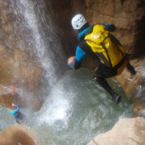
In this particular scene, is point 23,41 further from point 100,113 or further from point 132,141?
point 132,141

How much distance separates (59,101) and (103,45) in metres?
2.88

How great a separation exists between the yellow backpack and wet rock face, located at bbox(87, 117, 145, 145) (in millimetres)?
1128

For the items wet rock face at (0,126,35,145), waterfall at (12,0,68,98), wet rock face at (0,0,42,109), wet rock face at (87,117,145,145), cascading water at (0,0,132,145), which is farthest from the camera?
waterfall at (12,0,68,98)

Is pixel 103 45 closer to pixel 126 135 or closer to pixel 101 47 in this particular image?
pixel 101 47

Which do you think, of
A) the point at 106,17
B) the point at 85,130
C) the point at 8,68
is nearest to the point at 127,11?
the point at 106,17

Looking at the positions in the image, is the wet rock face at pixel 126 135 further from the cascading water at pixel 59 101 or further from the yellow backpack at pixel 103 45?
the cascading water at pixel 59 101

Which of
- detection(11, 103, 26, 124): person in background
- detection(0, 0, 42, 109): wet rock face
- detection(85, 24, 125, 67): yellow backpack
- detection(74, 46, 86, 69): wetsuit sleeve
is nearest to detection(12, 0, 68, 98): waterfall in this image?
detection(0, 0, 42, 109): wet rock face

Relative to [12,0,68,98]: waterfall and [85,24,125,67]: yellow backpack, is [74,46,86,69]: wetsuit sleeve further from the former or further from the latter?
[12,0,68,98]: waterfall

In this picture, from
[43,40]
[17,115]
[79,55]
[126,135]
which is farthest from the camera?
[43,40]

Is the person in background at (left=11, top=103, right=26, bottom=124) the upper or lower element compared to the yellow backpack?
lower

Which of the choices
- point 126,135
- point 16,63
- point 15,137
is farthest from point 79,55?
point 15,137

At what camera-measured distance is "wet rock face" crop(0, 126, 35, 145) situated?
12.1ft

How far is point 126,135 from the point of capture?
233 cm

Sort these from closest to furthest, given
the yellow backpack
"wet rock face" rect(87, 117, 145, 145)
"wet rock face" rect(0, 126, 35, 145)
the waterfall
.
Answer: "wet rock face" rect(87, 117, 145, 145) → the yellow backpack → "wet rock face" rect(0, 126, 35, 145) → the waterfall
